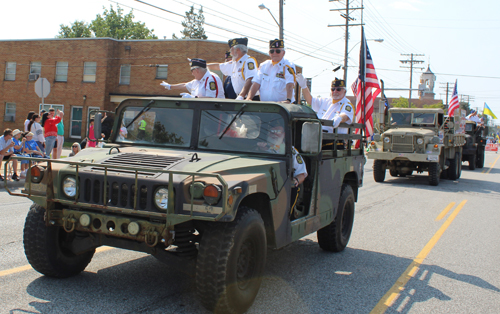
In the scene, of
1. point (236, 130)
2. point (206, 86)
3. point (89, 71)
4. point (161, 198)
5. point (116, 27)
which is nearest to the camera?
point (161, 198)

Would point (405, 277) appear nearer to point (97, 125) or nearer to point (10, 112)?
point (97, 125)

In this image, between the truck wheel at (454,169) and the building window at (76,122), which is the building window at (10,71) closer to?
the building window at (76,122)

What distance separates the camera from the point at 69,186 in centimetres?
402

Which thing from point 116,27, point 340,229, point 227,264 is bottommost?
point 340,229

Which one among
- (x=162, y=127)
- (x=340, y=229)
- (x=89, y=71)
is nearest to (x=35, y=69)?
(x=89, y=71)

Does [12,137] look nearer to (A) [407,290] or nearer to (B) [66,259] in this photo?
(B) [66,259]

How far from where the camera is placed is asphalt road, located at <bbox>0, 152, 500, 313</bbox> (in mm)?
4168

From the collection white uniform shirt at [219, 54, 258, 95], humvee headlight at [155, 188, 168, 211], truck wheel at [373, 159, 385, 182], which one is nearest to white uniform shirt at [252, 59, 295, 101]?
white uniform shirt at [219, 54, 258, 95]

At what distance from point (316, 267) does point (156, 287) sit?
2081 mm

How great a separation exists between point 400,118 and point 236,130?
14.2m

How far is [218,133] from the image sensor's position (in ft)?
16.0

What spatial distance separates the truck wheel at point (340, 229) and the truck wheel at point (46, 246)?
3253 millimetres

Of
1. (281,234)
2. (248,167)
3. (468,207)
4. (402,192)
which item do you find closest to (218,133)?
(248,167)

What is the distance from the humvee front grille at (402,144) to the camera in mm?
16438
